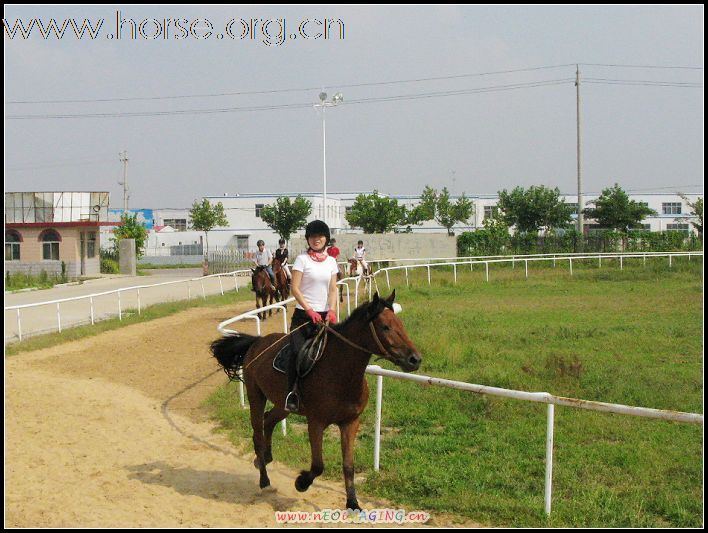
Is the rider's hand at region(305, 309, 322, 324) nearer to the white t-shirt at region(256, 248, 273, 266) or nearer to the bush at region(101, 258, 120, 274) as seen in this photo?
the white t-shirt at region(256, 248, 273, 266)

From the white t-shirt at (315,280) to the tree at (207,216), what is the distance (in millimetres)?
65579

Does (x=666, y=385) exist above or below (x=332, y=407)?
below

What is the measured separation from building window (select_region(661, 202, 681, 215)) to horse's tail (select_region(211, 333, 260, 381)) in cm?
8989

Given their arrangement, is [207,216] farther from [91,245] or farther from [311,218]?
[91,245]

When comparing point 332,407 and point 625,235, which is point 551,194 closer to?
point 625,235

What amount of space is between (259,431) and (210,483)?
Answer: 77cm

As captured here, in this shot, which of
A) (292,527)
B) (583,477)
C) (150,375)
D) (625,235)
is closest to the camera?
(292,527)

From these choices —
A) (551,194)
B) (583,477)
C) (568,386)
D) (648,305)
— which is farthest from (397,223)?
(583,477)

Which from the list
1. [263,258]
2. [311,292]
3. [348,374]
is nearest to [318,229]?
[311,292]

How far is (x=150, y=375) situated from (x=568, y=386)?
23.0ft

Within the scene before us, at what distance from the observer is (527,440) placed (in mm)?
8898

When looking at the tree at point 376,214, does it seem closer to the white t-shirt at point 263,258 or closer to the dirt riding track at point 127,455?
the white t-shirt at point 263,258

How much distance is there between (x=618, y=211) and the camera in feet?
214

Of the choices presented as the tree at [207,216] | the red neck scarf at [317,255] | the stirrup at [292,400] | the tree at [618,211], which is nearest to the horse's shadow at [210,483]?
the stirrup at [292,400]
